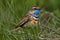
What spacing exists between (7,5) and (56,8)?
Answer: 2.84 metres

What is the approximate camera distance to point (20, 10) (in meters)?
8.39

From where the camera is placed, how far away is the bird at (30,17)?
7644mm

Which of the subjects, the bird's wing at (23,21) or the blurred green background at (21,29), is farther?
the bird's wing at (23,21)

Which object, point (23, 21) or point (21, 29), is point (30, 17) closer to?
point (23, 21)

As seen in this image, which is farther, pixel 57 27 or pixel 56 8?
pixel 56 8

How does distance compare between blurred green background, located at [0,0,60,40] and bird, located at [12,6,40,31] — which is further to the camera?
bird, located at [12,6,40,31]

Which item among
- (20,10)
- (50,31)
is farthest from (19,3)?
(50,31)

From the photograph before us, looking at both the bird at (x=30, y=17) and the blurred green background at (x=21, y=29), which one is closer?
the blurred green background at (x=21, y=29)

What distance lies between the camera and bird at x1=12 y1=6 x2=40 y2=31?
7644 mm

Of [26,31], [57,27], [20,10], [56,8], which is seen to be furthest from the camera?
[56,8]

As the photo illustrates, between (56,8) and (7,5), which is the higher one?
(7,5)

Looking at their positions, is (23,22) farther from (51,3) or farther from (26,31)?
(51,3)

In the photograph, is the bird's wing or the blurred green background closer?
the blurred green background

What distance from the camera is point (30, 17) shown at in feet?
25.8
